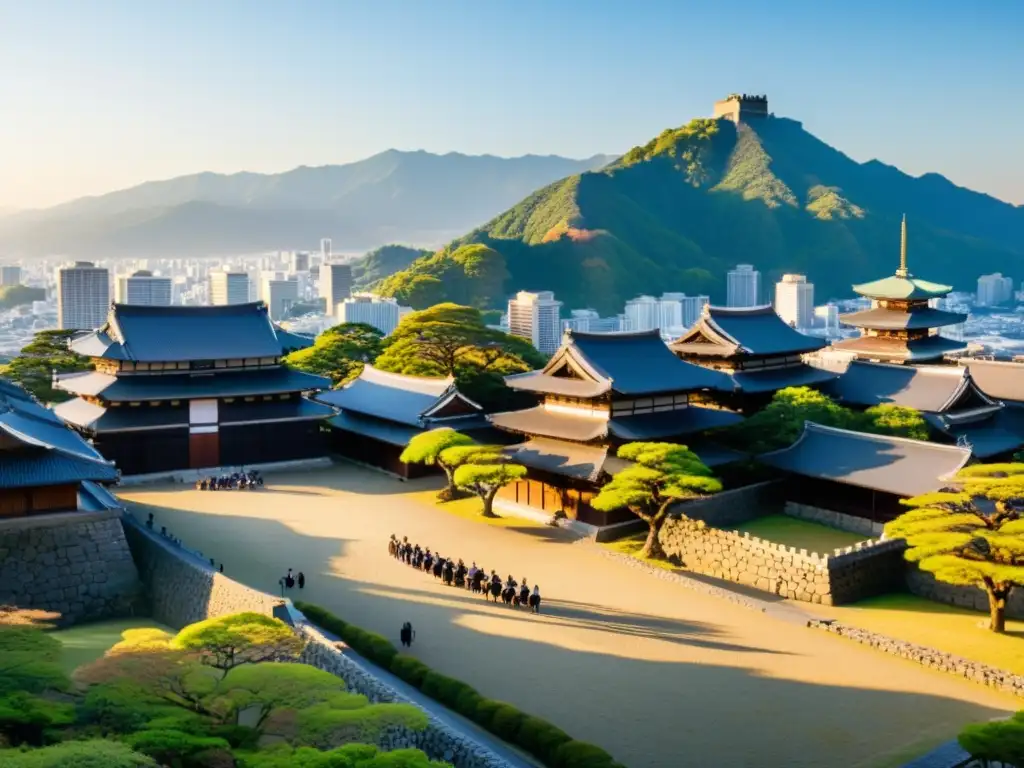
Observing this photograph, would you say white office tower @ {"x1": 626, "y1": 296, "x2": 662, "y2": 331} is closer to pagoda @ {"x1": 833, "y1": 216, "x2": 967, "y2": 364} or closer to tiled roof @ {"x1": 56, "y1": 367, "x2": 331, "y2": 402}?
pagoda @ {"x1": 833, "y1": 216, "x2": 967, "y2": 364}

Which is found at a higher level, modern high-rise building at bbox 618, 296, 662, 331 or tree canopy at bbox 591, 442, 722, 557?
modern high-rise building at bbox 618, 296, 662, 331

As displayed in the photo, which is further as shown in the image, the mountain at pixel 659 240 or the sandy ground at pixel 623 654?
the mountain at pixel 659 240

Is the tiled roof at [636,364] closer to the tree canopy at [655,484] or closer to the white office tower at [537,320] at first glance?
the tree canopy at [655,484]

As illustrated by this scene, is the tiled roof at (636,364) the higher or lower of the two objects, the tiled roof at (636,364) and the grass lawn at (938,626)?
the higher

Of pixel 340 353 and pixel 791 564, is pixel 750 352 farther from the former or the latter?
pixel 340 353

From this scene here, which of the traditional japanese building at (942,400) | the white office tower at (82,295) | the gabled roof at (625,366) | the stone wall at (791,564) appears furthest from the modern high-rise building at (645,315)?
the stone wall at (791,564)

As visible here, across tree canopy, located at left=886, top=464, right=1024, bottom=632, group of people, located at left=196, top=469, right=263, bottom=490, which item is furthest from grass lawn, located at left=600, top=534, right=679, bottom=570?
group of people, located at left=196, top=469, right=263, bottom=490

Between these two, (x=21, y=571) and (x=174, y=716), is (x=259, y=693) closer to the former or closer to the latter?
(x=174, y=716)
